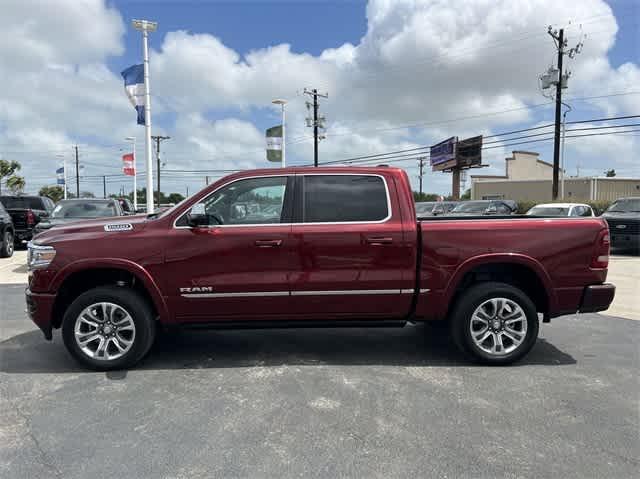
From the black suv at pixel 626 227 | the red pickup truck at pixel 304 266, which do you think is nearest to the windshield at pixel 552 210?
the black suv at pixel 626 227

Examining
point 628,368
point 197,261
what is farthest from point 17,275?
point 628,368

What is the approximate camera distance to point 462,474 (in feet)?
8.68

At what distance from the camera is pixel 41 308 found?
4117 millimetres

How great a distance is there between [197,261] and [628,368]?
4.17 m

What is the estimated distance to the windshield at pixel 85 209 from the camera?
10914 mm

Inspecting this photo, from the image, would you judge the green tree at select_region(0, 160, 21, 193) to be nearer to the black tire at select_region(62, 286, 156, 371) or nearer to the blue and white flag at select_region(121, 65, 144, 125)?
the blue and white flag at select_region(121, 65, 144, 125)

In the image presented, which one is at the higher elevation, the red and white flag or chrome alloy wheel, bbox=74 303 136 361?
the red and white flag

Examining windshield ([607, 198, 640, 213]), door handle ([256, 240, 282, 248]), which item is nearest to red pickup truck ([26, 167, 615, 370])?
door handle ([256, 240, 282, 248])

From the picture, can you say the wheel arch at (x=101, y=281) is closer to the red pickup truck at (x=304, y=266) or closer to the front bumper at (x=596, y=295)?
the red pickup truck at (x=304, y=266)

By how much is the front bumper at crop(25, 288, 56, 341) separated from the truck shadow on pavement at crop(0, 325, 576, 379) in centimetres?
47

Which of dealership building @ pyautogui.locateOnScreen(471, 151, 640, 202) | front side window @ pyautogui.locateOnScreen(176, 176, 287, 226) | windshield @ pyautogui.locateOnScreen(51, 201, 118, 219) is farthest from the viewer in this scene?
dealership building @ pyautogui.locateOnScreen(471, 151, 640, 202)

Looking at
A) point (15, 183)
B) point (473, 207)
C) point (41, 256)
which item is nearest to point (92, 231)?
point (41, 256)

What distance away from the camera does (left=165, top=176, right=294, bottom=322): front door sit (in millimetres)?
4102

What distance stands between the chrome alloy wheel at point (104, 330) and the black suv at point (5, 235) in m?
9.88
